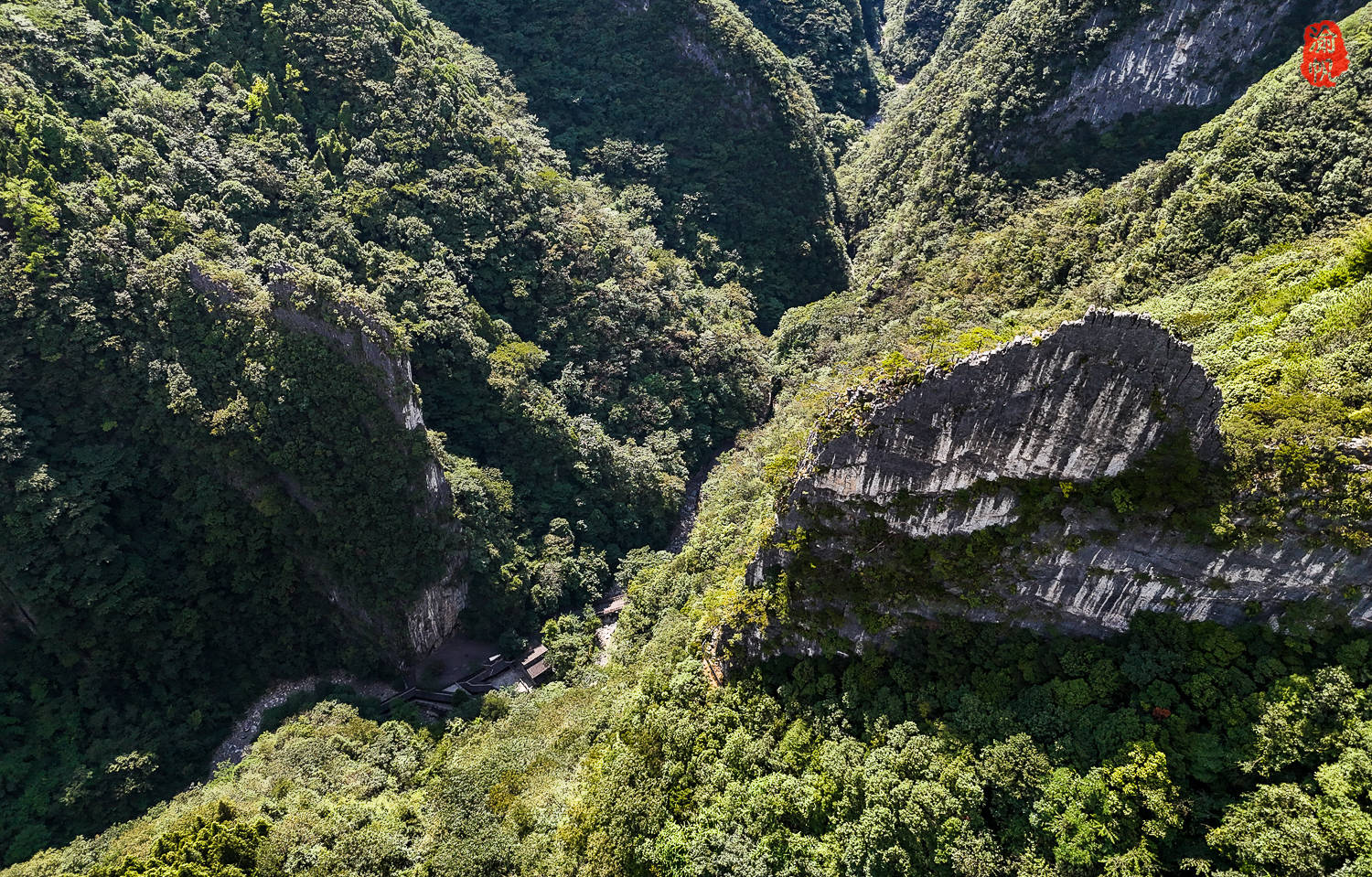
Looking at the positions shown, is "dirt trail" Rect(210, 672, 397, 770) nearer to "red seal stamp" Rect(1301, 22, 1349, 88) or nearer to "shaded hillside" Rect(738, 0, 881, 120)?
"red seal stamp" Rect(1301, 22, 1349, 88)

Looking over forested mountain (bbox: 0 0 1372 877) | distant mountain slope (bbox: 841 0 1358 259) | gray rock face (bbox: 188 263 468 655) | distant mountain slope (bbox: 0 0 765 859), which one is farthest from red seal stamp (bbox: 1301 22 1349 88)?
gray rock face (bbox: 188 263 468 655)

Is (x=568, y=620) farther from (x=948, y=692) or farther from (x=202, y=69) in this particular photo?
(x=202, y=69)

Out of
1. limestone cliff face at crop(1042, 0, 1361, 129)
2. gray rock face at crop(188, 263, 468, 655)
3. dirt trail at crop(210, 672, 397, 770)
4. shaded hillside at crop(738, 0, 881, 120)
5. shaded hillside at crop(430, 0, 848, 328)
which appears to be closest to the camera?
gray rock face at crop(188, 263, 468, 655)

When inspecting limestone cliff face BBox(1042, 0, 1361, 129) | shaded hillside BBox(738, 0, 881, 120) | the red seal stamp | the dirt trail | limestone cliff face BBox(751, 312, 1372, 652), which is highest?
shaded hillside BBox(738, 0, 881, 120)

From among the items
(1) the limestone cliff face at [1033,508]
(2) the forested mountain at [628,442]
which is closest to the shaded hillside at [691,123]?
(2) the forested mountain at [628,442]

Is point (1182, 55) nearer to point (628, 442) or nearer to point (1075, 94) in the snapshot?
point (1075, 94)

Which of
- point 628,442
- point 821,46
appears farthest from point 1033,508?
point 821,46
